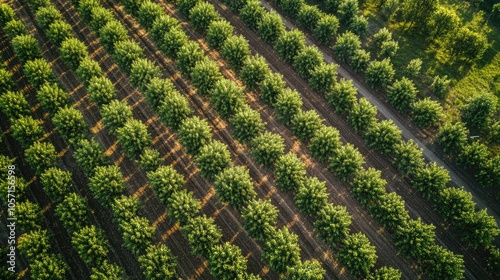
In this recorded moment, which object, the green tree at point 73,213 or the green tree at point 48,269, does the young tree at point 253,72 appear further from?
the green tree at point 48,269

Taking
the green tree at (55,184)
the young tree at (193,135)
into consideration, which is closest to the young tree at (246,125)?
the young tree at (193,135)

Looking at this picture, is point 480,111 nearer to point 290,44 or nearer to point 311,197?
point 311,197

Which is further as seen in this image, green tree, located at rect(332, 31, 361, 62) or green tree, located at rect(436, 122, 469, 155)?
green tree, located at rect(332, 31, 361, 62)

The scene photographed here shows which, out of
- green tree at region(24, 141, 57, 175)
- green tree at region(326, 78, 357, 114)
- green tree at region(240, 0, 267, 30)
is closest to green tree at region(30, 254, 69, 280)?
green tree at region(24, 141, 57, 175)

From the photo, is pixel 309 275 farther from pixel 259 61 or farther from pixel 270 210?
pixel 259 61

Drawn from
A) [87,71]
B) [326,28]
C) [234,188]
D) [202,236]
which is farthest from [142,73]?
[326,28]

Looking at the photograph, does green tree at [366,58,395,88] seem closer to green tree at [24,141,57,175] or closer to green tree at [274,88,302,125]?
green tree at [274,88,302,125]
